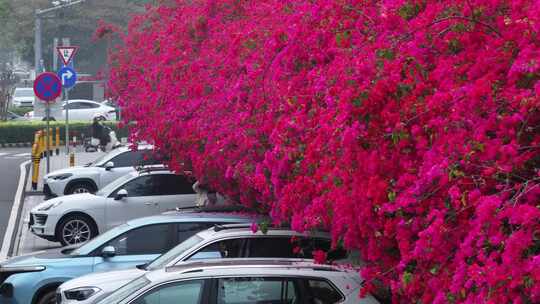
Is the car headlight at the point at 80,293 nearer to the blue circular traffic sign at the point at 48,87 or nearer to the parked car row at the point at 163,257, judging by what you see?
the parked car row at the point at 163,257

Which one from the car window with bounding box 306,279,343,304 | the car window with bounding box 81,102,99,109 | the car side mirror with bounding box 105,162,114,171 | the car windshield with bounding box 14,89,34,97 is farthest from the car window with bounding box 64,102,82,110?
the car window with bounding box 306,279,343,304

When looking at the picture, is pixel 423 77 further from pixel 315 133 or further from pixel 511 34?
pixel 315 133

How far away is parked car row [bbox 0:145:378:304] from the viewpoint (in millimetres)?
7703

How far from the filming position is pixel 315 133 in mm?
7594

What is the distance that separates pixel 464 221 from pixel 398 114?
921 millimetres

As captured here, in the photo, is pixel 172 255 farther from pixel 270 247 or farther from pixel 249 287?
pixel 249 287

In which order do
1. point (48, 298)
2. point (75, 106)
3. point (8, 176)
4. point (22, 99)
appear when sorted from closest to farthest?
point (48, 298)
point (8, 176)
point (75, 106)
point (22, 99)

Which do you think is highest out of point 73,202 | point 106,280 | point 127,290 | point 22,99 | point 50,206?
point 127,290

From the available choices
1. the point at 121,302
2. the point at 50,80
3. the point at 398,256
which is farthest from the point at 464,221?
the point at 50,80

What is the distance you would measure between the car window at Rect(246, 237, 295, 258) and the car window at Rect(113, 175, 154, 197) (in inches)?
316

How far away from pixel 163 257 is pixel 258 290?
9.40ft

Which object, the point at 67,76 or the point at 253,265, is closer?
the point at 253,265

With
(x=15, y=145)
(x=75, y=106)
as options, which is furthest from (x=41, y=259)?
(x=75, y=106)

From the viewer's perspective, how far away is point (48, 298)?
11.5 meters
